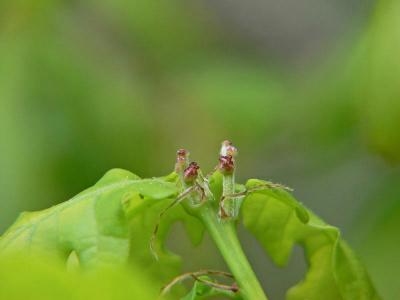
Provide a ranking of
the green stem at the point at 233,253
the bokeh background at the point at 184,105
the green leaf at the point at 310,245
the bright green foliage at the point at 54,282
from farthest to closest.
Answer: the bokeh background at the point at 184,105 < the green leaf at the point at 310,245 < the green stem at the point at 233,253 < the bright green foliage at the point at 54,282

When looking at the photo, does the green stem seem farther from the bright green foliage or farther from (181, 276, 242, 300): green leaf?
the bright green foliage

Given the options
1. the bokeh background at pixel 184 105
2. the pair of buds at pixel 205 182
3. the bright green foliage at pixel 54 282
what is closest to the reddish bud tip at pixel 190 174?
the pair of buds at pixel 205 182

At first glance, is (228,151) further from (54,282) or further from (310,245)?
(54,282)

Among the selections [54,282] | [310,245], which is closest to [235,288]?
[310,245]

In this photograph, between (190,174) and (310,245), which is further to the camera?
(310,245)

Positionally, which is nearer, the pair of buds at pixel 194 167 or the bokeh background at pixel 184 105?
the pair of buds at pixel 194 167

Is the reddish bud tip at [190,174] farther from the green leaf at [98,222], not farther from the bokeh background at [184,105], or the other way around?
the bokeh background at [184,105]
